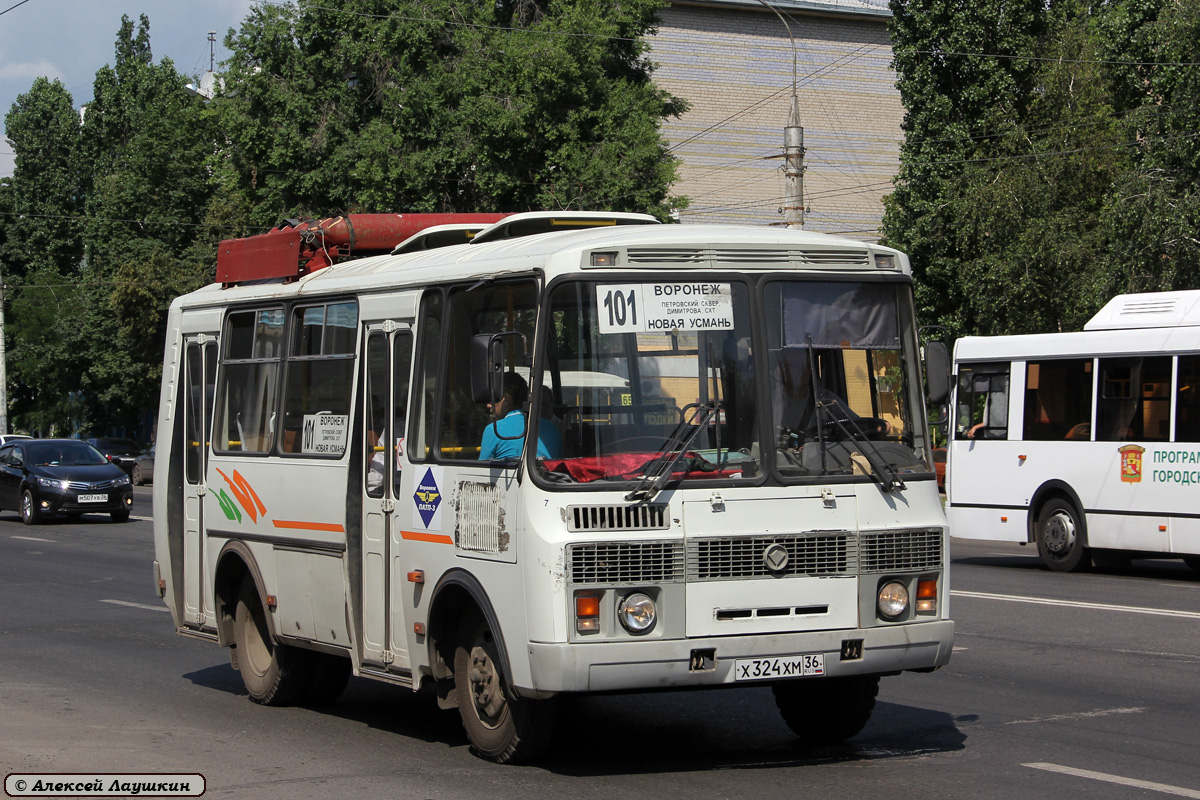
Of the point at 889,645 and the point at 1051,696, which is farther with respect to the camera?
the point at 1051,696

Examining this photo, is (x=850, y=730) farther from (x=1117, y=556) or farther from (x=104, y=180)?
(x=104, y=180)

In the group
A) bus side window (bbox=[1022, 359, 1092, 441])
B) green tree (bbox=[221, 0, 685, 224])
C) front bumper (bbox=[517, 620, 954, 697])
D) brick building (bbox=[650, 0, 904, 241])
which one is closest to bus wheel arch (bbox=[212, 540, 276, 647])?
front bumper (bbox=[517, 620, 954, 697])

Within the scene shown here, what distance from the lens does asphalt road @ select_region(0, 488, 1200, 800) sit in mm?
6945

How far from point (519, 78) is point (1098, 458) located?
65.6 ft

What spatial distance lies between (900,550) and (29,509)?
80.5ft

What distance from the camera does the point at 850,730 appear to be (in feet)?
25.7

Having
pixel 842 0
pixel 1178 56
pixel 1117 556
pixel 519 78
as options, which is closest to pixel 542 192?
pixel 519 78

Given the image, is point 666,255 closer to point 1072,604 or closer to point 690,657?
point 690,657

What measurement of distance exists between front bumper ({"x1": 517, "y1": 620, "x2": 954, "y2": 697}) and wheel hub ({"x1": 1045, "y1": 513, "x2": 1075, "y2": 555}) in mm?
11714

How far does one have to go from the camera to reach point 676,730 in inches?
329

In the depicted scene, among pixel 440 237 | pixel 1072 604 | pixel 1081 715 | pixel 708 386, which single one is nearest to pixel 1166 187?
pixel 1072 604

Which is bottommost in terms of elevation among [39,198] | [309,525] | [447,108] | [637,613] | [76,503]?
[76,503]

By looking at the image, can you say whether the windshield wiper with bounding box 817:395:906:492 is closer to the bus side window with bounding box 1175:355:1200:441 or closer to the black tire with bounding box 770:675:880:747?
the black tire with bounding box 770:675:880:747

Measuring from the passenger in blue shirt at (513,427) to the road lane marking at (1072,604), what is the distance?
27.8ft
